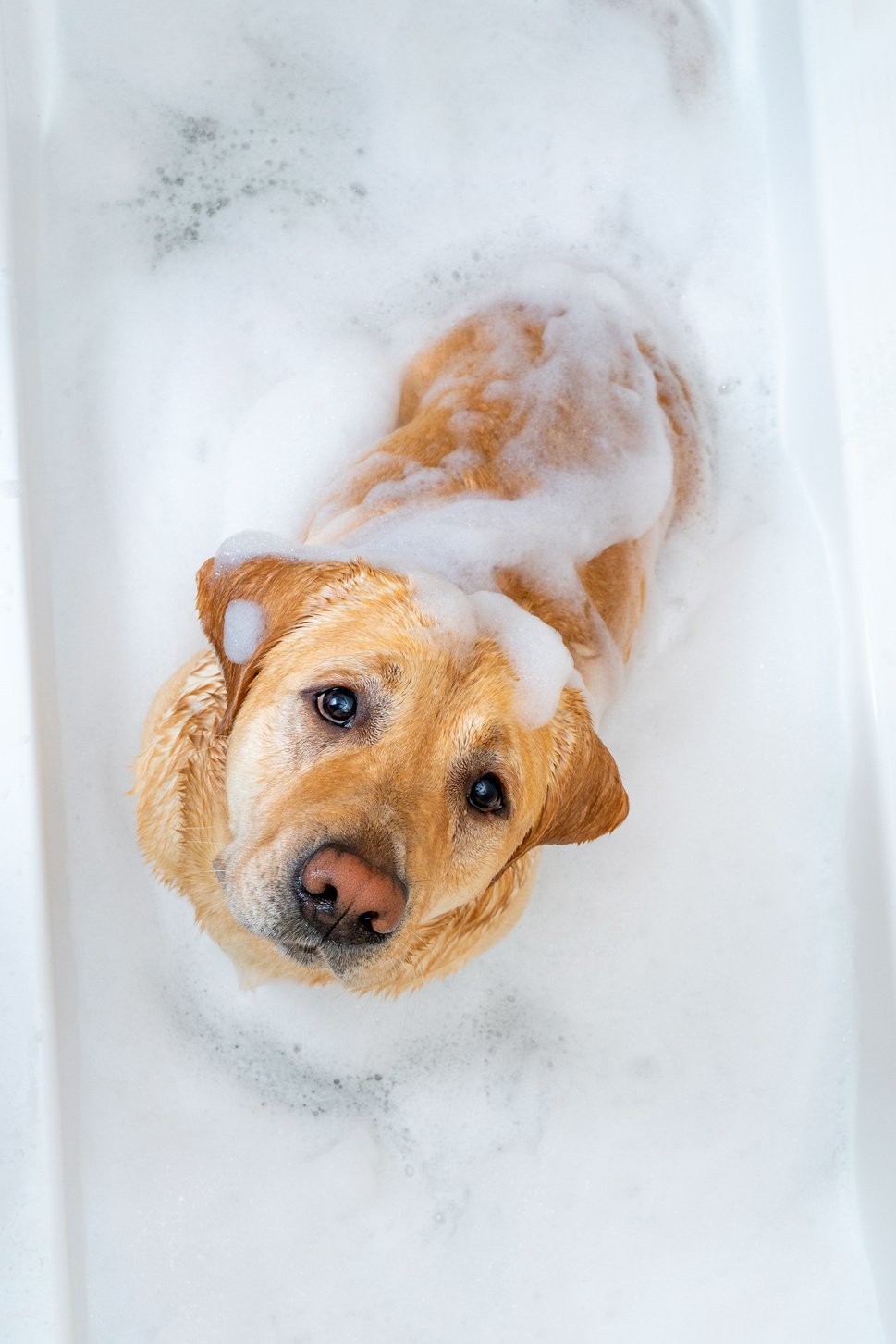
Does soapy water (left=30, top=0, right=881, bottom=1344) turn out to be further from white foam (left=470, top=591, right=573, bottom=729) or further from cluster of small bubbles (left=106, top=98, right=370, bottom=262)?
white foam (left=470, top=591, right=573, bottom=729)

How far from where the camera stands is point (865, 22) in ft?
9.82

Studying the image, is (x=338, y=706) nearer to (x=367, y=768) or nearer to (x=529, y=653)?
(x=367, y=768)

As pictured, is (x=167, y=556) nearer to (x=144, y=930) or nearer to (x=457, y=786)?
(x=144, y=930)

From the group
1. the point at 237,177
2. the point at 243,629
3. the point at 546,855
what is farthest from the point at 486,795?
the point at 237,177

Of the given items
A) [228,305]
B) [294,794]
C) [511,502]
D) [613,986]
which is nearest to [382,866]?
[294,794]

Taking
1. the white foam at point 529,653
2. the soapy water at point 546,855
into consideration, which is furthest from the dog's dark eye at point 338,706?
the soapy water at point 546,855

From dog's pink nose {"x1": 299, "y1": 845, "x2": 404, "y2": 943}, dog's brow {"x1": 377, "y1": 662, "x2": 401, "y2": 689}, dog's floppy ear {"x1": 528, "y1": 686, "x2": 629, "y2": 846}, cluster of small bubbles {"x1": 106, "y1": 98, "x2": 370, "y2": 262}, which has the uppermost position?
cluster of small bubbles {"x1": 106, "y1": 98, "x2": 370, "y2": 262}

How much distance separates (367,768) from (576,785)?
46 cm

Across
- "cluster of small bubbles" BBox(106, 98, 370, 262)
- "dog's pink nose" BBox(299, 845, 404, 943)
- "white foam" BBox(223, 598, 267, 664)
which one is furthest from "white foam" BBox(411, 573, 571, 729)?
"cluster of small bubbles" BBox(106, 98, 370, 262)

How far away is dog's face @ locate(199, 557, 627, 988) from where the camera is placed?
1752 mm

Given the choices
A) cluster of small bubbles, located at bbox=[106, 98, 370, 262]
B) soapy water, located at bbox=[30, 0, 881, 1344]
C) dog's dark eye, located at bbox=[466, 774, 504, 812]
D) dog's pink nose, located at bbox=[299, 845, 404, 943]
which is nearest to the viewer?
dog's pink nose, located at bbox=[299, 845, 404, 943]

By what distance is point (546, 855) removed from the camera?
9.47 ft

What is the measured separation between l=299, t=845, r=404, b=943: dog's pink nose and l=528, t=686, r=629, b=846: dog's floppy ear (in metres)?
0.43

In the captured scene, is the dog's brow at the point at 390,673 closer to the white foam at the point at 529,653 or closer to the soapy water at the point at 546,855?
the white foam at the point at 529,653
